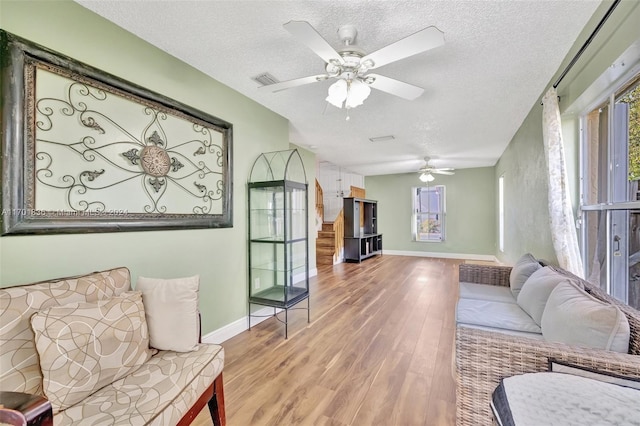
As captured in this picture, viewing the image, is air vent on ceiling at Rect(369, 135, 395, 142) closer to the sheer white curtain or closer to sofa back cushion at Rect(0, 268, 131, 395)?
the sheer white curtain

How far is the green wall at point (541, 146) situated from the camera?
147 cm

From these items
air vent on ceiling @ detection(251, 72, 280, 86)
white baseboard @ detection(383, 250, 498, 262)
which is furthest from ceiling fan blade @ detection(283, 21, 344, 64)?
white baseboard @ detection(383, 250, 498, 262)

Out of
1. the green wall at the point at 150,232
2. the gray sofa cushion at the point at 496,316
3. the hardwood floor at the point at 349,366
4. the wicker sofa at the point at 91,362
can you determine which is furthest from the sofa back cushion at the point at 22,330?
Answer: the gray sofa cushion at the point at 496,316

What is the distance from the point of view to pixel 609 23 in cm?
151

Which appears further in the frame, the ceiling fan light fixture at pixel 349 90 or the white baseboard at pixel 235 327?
the white baseboard at pixel 235 327

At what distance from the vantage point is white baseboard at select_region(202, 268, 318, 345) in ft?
8.09

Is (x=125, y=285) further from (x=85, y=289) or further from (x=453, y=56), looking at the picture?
(x=453, y=56)

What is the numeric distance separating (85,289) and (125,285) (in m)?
0.21

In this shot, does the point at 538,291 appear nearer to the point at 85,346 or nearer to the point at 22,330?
the point at 85,346

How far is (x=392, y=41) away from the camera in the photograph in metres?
1.95

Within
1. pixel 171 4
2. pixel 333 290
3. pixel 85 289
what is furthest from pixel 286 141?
pixel 85 289

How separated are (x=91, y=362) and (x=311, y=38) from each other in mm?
1905

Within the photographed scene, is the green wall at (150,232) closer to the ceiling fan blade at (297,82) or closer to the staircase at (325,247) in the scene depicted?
the ceiling fan blade at (297,82)

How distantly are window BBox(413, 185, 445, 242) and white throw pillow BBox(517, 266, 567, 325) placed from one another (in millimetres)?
5889
